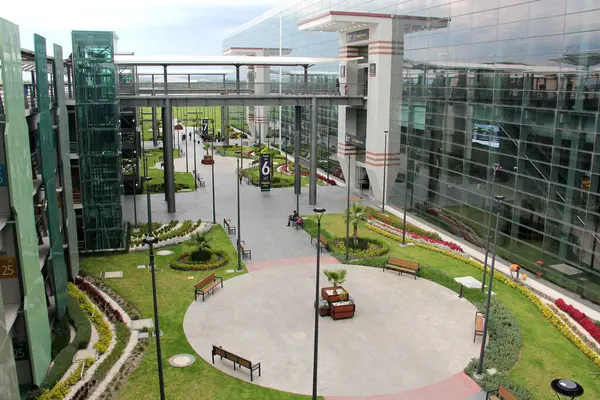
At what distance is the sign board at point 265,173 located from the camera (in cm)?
4344

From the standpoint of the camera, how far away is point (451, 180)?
3381cm

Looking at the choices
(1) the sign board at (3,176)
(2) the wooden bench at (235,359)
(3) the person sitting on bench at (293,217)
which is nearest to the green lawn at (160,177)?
(3) the person sitting on bench at (293,217)

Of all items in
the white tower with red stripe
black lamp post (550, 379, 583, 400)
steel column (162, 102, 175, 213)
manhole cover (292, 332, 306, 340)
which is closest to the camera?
black lamp post (550, 379, 583, 400)

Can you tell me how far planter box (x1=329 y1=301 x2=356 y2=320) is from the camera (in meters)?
21.7

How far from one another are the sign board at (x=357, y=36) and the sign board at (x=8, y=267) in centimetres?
3075

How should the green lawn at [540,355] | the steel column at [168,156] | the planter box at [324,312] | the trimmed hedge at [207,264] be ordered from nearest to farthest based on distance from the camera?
the green lawn at [540,355] < the planter box at [324,312] < the trimmed hedge at [207,264] < the steel column at [168,156]

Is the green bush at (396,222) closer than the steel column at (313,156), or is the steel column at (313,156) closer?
the green bush at (396,222)

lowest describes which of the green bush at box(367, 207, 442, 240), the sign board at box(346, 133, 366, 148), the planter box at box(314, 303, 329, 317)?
the planter box at box(314, 303, 329, 317)

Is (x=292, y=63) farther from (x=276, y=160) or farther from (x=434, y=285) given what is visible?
(x=276, y=160)

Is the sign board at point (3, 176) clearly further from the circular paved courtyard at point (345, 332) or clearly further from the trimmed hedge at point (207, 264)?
the trimmed hedge at point (207, 264)

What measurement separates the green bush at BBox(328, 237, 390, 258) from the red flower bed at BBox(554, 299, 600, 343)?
30.5 ft

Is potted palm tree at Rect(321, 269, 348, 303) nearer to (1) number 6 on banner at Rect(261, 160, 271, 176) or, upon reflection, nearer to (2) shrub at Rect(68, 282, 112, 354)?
(2) shrub at Rect(68, 282, 112, 354)

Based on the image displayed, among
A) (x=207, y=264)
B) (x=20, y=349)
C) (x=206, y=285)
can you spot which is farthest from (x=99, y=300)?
(x=20, y=349)

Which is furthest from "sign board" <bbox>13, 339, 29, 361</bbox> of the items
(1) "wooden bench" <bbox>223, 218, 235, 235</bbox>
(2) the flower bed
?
(2) the flower bed
